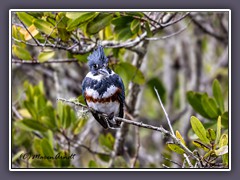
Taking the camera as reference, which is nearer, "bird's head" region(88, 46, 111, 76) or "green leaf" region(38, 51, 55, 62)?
"bird's head" region(88, 46, 111, 76)

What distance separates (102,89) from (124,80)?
344 mm

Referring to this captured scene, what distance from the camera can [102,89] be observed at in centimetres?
293

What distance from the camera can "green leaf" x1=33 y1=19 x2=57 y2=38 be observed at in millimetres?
3059

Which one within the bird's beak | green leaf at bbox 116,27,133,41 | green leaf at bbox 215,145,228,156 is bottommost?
Answer: green leaf at bbox 215,145,228,156

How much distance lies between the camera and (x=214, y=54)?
4949mm

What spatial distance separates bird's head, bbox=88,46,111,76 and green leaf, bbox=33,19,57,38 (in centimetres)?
38

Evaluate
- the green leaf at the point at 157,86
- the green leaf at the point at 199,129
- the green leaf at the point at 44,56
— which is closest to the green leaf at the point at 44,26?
the green leaf at the point at 44,56

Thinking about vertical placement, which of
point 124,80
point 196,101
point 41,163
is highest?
point 124,80

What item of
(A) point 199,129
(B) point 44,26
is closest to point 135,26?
(B) point 44,26

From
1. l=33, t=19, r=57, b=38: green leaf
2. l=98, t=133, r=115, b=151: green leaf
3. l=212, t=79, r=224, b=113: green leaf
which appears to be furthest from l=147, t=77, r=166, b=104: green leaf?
l=33, t=19, r=57, b=38: green leaf

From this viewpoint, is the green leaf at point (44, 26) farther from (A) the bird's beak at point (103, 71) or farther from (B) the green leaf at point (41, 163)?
(B) the green leaf at point (41, 163)

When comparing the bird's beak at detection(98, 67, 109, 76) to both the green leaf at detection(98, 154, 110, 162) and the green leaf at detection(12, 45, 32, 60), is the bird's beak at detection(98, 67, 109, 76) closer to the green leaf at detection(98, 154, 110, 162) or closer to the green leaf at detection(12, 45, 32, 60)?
the green leaf at detection(12, 45, 32, 60)

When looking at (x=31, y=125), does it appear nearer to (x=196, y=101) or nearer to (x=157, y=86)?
(x=196, y=101)
